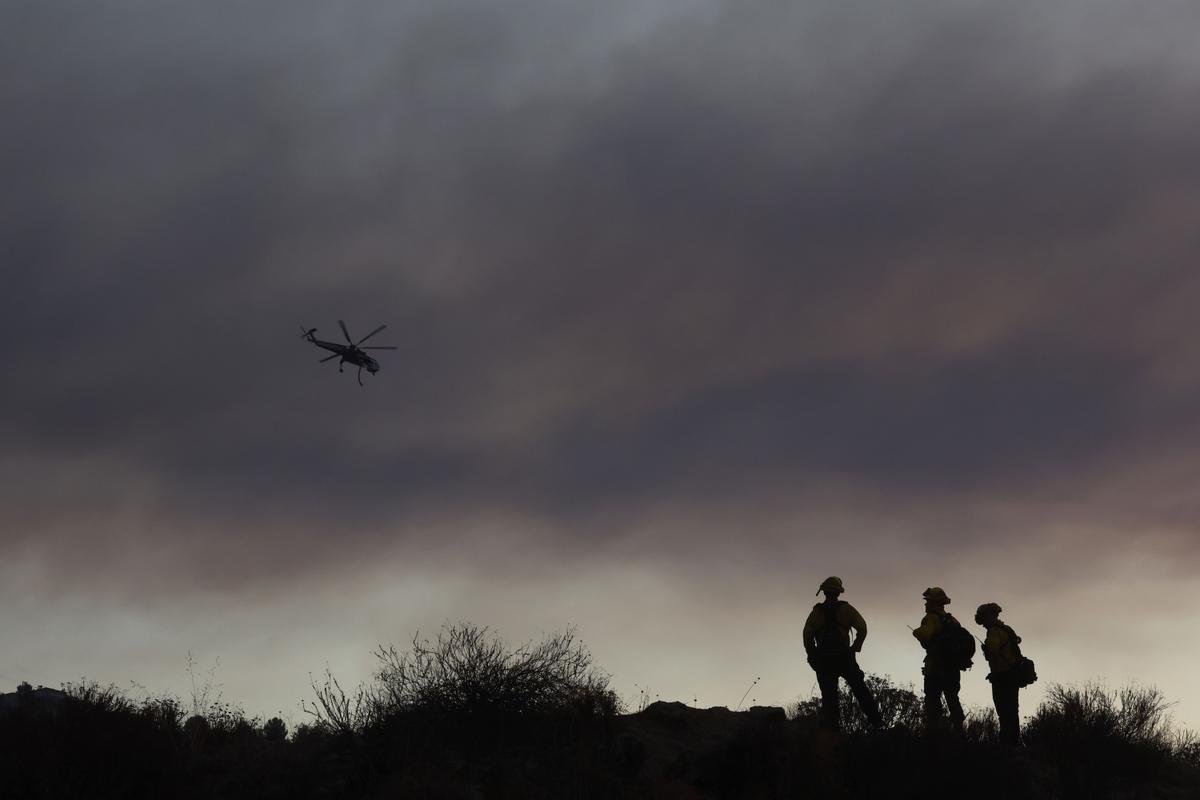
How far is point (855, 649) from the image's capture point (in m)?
20.5

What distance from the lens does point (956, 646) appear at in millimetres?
20656

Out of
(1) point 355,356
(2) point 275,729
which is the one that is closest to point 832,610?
(2) point 275,729

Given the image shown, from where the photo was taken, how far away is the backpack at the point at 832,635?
20469mm

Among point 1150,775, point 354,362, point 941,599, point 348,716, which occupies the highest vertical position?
point 354,362

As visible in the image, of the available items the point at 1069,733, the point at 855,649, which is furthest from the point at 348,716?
the point at 1069,733

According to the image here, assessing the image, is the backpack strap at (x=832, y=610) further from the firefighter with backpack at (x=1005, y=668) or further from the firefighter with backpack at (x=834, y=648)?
the firefighter with backpack at (x=1005, y=668)

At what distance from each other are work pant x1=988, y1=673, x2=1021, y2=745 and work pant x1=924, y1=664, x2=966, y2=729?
552mm

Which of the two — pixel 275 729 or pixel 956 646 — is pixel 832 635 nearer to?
pixel 956 646

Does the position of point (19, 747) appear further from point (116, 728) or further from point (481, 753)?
point (481, 753)

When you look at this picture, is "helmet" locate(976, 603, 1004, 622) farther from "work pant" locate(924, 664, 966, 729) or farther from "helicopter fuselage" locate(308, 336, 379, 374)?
"helicopter fuselage" locate(308, 336, 379, 374)

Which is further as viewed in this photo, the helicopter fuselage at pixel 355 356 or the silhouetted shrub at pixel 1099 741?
the helicopter fuselage at pixel 355 356

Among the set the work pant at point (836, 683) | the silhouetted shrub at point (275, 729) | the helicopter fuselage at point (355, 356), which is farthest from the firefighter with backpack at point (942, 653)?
the helicopter fuselage at point (355, 356)

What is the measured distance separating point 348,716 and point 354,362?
42254mm

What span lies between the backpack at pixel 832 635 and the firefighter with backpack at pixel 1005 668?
2291 millimetres
